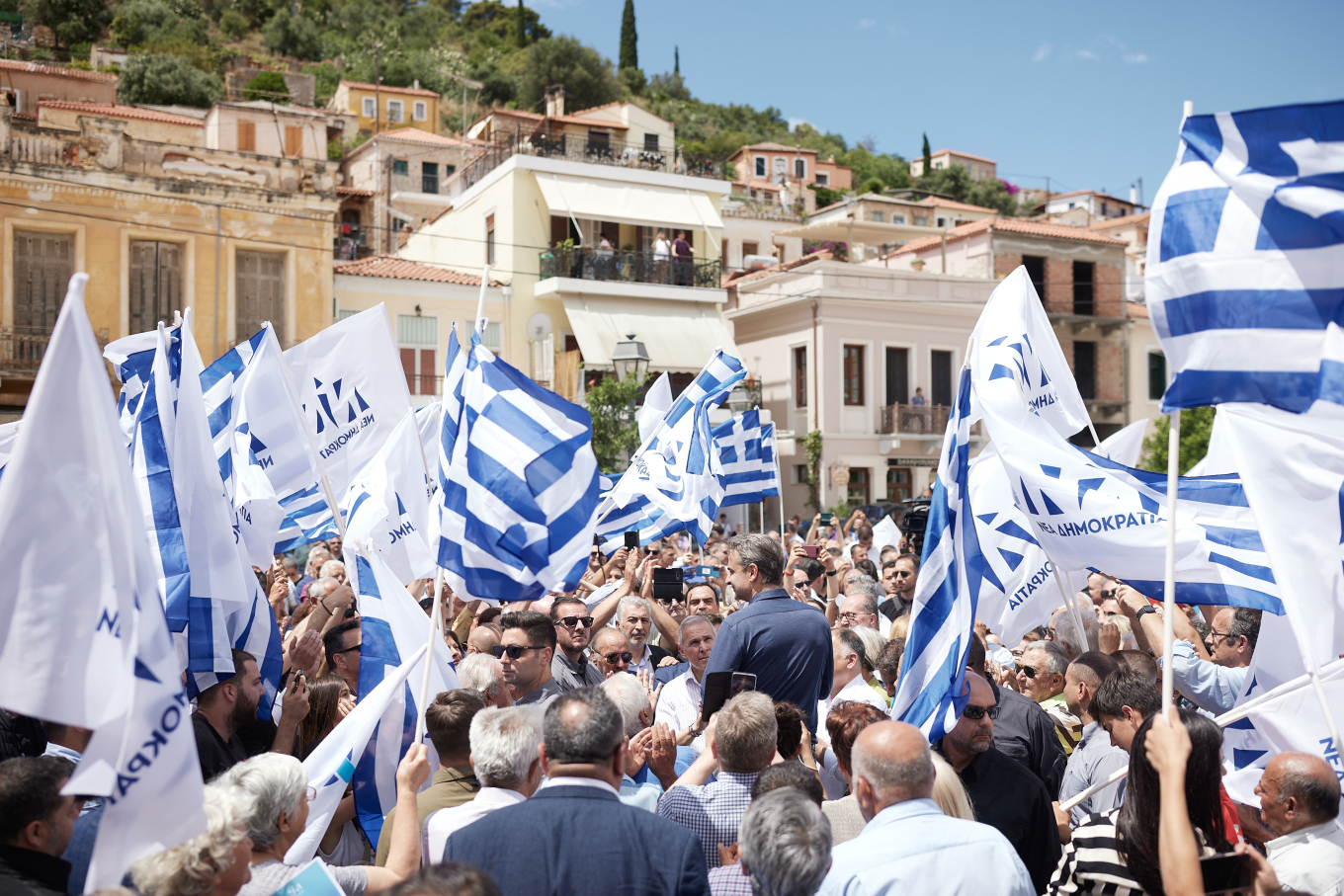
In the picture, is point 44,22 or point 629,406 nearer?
point 629,406

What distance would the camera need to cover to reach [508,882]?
3.19 metres

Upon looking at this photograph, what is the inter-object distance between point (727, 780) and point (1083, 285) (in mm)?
37362

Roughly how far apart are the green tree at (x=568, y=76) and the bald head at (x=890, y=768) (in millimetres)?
57486

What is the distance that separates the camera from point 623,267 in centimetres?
2998

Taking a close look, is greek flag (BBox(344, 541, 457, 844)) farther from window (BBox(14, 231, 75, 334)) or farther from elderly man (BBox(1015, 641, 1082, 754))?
window (BBox(14, 231, 75, 334))

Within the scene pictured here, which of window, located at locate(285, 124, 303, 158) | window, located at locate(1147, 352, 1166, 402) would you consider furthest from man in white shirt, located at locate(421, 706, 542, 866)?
window, located at locate(1147, 352, 1166, 402)

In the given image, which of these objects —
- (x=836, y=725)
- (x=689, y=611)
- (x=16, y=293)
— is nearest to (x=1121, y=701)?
(x=836, y=725)

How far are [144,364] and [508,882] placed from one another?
6.89 metres

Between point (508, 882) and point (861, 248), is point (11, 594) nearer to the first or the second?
point (508, 882)

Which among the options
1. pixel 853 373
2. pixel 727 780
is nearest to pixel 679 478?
pixel 727 780

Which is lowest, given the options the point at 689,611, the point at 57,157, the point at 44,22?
the point at 689,611

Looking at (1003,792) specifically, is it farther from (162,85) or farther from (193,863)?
(162,85)

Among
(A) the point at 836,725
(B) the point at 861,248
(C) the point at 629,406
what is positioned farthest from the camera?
(B) the point at 861,248

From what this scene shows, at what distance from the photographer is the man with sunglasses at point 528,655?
5.70 metres
